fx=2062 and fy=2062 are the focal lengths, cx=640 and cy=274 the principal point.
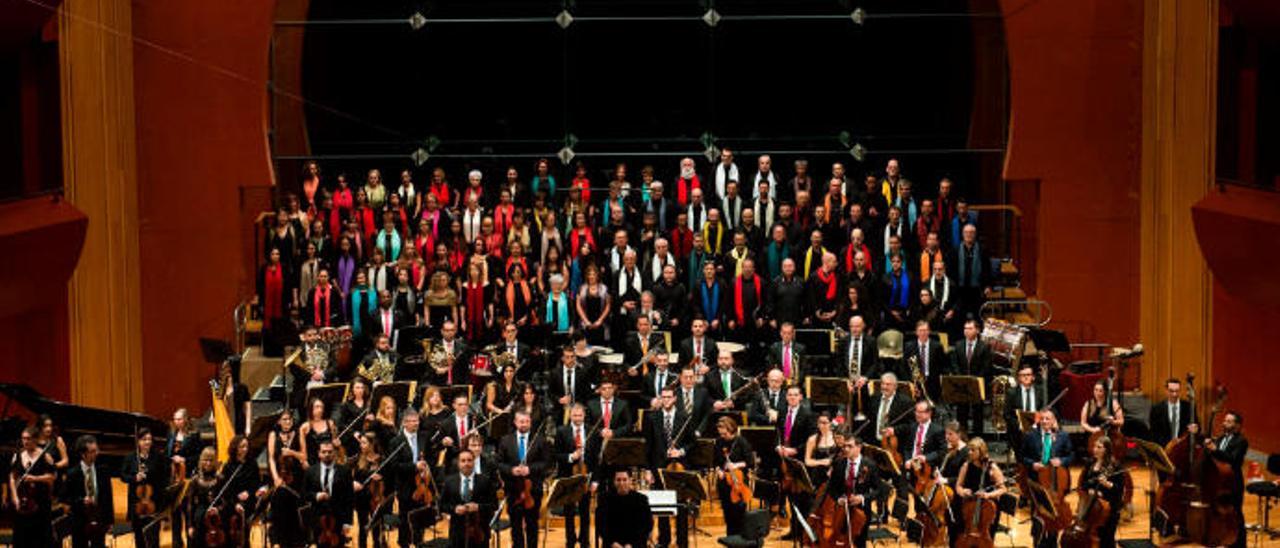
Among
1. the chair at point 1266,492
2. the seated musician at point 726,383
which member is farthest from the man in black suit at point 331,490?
the chair at point 1266,492

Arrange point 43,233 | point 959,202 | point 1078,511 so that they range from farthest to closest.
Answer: point 959,202
point 43,233
point 1078,511

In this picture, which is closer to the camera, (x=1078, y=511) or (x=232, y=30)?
(x=1078, y=511)

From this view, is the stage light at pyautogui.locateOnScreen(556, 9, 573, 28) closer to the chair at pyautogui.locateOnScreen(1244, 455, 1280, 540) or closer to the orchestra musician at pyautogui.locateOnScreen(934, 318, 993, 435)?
the orchestra musician at pyautogui.locateOnScreen(934, 318, 993, 435)

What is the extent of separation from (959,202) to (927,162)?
324 cm

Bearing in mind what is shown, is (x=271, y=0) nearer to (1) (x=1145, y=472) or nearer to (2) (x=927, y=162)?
(2) (x=927, y=162)

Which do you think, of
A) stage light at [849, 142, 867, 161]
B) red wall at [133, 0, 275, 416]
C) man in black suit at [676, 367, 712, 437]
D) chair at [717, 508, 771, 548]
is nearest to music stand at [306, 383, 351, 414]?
man in black suit at [676, 367, 712, 437]

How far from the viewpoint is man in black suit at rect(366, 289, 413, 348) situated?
18688mm

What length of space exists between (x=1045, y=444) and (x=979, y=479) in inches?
34.9

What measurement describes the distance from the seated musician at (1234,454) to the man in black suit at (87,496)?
27.0 ft

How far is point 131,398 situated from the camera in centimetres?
1995

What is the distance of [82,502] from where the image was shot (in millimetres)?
15508

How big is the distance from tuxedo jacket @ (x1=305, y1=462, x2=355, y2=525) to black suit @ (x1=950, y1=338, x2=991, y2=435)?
214 inches

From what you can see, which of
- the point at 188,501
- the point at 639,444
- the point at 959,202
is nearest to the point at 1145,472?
the point at 959,202

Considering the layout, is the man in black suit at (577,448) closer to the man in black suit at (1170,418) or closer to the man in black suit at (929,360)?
the man in black suit at (929,360)
